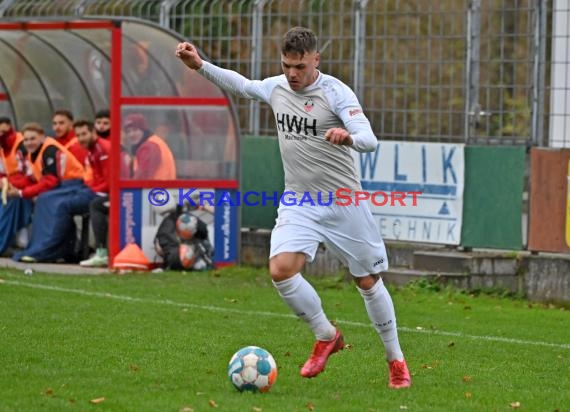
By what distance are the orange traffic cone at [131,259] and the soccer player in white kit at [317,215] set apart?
759cm

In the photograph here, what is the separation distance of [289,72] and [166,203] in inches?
324

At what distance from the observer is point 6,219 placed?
59.6 feet

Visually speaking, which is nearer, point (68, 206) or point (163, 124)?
point (163, 124)

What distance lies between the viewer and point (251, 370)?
816cm

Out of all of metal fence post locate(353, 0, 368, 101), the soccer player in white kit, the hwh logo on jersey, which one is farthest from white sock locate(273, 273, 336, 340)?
metal fence post locate(353, 0, 368, 101)

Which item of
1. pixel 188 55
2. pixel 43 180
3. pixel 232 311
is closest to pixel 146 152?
pixel 43 180

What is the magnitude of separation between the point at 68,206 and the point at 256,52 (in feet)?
9.75

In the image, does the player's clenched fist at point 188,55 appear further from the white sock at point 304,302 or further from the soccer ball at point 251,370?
the soccer ball at point 251,370

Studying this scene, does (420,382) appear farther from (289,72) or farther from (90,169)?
(90,169)

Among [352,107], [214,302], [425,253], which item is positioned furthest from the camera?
[425,253]

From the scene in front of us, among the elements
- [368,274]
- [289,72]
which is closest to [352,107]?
[289,72]

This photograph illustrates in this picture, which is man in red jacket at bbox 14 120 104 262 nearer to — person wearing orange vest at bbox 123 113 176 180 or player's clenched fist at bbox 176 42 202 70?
person wearing orange vest at bbox 123 113 176 180

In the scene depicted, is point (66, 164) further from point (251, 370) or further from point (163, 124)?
point (251, 370)

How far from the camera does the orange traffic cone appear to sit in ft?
53.2
